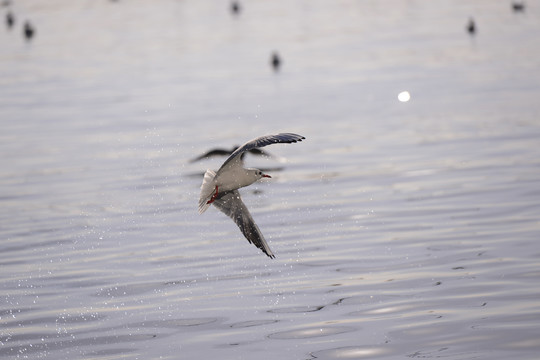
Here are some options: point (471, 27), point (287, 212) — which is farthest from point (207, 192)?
point (471, 27)

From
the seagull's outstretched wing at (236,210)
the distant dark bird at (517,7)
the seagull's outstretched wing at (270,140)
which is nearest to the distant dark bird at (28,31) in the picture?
the distant dark bird at (517,7)

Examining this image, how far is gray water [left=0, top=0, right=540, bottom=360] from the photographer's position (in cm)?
1450

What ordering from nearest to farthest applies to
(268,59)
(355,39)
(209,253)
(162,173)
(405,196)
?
(209,253) → (405,196) → (162,173) → (268,59) → (355,39)

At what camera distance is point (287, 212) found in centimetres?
2267

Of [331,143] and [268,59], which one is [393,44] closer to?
[268,59]

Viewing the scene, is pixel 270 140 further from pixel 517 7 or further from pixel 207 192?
pixel 517 7

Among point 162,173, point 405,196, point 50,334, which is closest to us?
point 50,334

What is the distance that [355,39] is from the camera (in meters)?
64.9

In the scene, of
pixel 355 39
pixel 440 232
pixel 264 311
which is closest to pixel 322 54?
pixel 355 39

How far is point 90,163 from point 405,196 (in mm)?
11136

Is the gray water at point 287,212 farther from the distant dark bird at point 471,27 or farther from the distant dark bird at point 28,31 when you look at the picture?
the distant dark bird at point 28,31

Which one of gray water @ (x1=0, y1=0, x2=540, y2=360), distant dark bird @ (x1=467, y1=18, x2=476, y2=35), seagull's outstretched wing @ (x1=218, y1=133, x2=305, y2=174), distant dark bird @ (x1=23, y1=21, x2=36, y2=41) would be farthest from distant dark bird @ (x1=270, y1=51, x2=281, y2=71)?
seagull's outstretched wing @ (x1=218, y1=133, x2=305, y2=174)

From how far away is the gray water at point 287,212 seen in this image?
47.6 feet

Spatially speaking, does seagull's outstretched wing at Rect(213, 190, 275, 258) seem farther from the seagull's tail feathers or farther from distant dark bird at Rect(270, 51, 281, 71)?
distant dark bird at Rect(270, 51, 281, 71)
